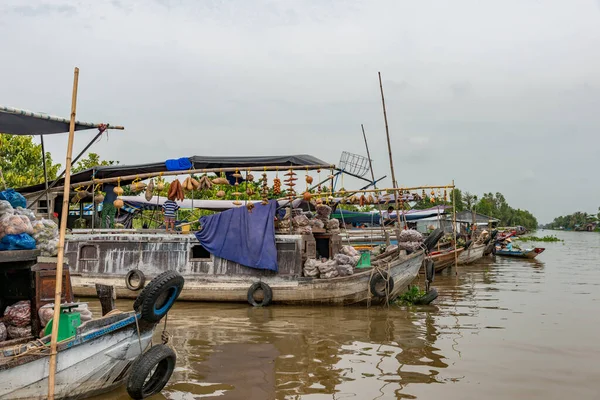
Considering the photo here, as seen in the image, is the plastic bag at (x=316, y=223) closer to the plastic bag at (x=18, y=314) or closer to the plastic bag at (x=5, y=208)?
the plastic bag at (x=18, y=314)

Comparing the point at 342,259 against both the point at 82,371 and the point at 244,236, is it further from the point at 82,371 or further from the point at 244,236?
the point at 82,371

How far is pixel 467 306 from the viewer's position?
464 inches

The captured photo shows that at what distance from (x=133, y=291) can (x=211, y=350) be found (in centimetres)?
519

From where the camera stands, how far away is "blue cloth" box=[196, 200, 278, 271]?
11.3 meters

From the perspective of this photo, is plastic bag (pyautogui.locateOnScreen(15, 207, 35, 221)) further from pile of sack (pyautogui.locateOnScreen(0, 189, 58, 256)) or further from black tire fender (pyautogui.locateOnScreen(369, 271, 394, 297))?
black tire fender (pyautogui.locateOnScreen(369, 271, 394, 297))

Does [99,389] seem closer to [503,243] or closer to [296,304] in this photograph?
[296,304]

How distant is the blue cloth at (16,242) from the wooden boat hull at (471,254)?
20.5 metres

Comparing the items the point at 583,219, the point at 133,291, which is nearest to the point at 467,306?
the point at 133,291

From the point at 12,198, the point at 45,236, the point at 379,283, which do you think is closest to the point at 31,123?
the point at 12,198

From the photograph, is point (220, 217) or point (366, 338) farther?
point (220, 217)

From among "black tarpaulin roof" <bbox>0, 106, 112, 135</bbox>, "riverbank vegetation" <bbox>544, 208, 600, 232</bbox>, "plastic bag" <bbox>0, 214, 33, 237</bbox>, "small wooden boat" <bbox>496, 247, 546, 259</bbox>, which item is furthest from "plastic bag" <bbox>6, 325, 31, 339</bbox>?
"riverbank vegetation" <bbox>544, 208, 600, 232</bbox>

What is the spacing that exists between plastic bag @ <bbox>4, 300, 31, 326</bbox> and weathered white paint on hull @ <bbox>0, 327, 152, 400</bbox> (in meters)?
0.79

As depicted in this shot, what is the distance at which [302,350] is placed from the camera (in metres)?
7.58

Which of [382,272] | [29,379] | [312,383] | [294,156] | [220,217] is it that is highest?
[294,156]
